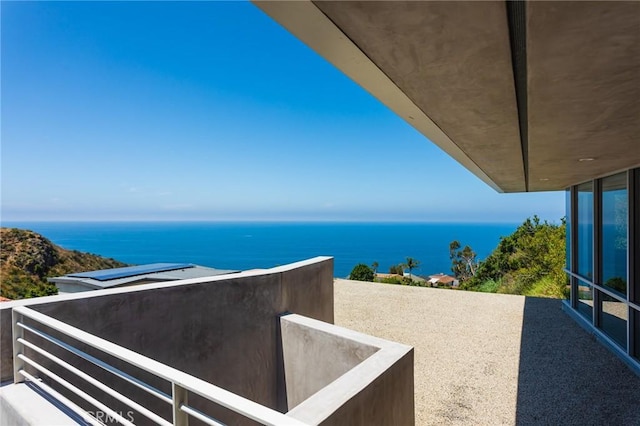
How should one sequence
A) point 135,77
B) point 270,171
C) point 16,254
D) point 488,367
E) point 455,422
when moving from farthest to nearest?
1. point 270,171
2. point 16,254
3. point 135,77
4. point 488,367
5. point 455,422

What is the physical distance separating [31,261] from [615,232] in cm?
2567

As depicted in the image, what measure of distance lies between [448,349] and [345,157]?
4888cm

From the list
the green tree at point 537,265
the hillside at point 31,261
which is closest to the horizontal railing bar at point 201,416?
A: the green tree at point 537,265

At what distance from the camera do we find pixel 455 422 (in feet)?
13.3

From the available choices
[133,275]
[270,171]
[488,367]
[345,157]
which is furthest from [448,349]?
[270,171]

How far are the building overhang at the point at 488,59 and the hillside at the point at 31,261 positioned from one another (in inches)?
760

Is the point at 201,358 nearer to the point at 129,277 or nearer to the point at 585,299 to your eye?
the point at 129,277

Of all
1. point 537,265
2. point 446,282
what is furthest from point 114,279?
point 446,282

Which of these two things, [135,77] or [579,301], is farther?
[135,77]

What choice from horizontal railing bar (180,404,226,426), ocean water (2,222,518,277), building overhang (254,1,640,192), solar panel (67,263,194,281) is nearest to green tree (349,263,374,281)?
solar panel (67,263,194,281)

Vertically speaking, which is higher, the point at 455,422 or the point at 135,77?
the point at 135,77

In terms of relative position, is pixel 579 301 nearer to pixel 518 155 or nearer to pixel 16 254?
pixel 518 155

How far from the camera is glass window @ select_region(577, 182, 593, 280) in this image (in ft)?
22.6

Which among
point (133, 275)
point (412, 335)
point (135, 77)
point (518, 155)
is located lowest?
point (412, 335)
